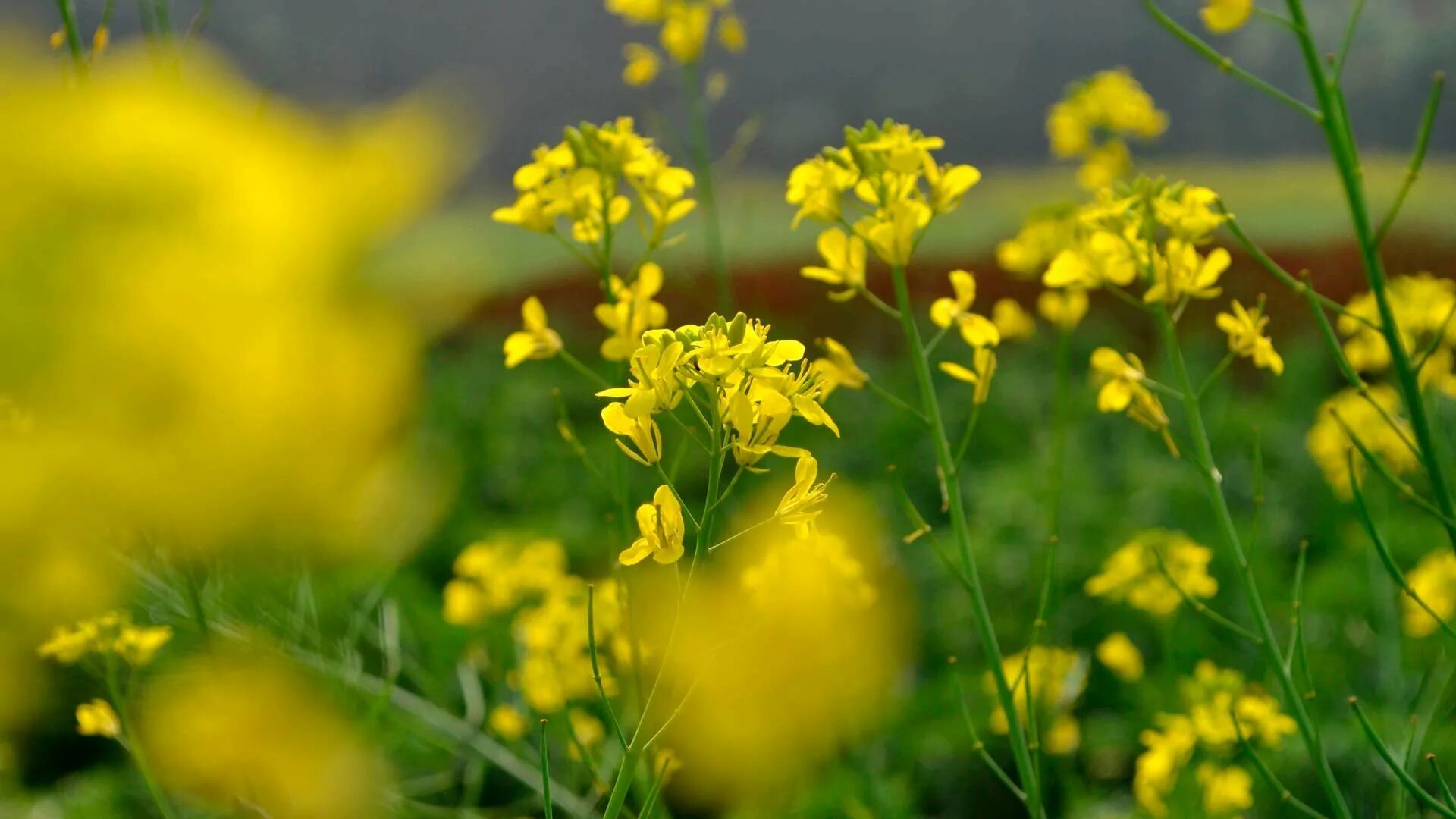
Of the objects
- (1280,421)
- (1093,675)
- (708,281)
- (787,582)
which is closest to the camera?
(787,582)

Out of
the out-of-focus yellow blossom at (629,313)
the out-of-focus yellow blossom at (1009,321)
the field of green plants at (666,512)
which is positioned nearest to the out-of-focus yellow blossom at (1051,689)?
the field of green plants at (666,512)

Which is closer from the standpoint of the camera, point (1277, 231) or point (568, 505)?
point (568, 505)

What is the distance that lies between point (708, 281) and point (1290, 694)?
3706 mm

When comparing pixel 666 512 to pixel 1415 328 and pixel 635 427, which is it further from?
pixel 1415 328

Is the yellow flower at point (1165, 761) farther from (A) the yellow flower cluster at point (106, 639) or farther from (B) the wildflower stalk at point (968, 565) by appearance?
(A) the yellow flower cluster at point (106, 639)

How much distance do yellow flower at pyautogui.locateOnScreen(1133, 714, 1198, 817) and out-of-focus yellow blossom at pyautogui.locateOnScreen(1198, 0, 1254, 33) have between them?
3.18 ft

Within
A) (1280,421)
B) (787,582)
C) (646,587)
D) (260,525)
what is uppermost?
(260,525)

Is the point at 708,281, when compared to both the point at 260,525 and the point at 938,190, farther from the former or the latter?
the point at 260,525

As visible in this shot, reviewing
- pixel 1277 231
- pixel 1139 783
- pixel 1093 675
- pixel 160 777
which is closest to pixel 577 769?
pixel 160 777

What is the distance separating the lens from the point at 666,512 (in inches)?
24.2

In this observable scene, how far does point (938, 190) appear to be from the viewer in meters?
1.01

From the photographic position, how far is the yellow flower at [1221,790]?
1577mm

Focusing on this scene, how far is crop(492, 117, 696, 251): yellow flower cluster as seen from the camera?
1.02 metres

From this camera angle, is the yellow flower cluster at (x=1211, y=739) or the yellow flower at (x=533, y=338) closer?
the yellow flower at (x=533, y=338)
